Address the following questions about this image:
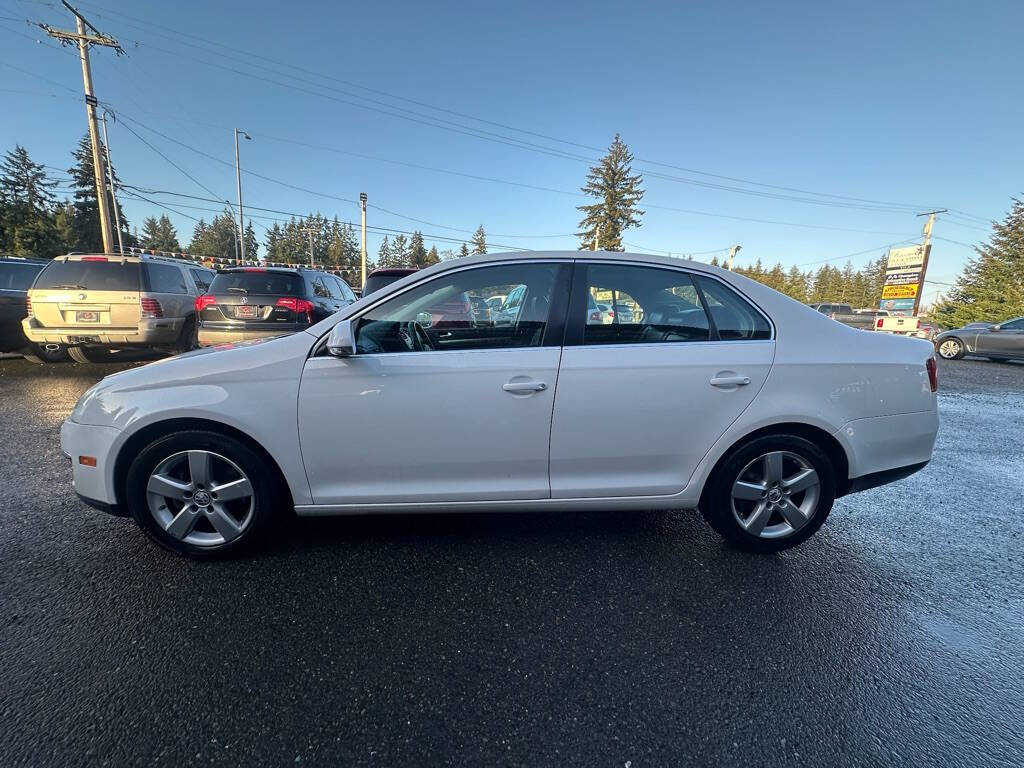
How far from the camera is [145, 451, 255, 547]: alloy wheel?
2467 mm

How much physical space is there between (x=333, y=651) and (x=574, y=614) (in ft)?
3.49

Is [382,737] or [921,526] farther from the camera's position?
[921,526]

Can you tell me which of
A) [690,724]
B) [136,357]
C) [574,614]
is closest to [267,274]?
[136,357]

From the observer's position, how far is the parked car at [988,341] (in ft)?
41.8

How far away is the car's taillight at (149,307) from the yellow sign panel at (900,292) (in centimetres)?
3509

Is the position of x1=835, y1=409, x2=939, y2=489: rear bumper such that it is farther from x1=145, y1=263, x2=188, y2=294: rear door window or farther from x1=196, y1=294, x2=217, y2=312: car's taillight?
x1=145, y1=263, x2=188, y2=294: rear door window

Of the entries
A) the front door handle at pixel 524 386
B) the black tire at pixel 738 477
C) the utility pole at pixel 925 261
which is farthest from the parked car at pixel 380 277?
the utility pole at pixel 925 261

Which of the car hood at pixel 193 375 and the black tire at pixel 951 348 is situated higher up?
the car hood at pixel 193 375

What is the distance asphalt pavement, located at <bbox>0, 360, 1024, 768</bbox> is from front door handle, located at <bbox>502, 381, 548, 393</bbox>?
985 millimetres

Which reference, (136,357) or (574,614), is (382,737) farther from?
(136,357)

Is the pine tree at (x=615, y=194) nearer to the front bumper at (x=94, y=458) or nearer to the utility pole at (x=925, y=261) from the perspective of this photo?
the utility pole at (x=925, y=261)

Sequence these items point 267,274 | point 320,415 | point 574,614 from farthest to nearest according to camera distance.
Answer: point 267,274
point 320,415
point 574,614

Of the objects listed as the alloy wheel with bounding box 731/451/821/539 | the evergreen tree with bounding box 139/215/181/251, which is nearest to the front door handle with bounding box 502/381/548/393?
the alloy wheel with bounding box 731/451/821/539

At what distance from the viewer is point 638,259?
276cm
